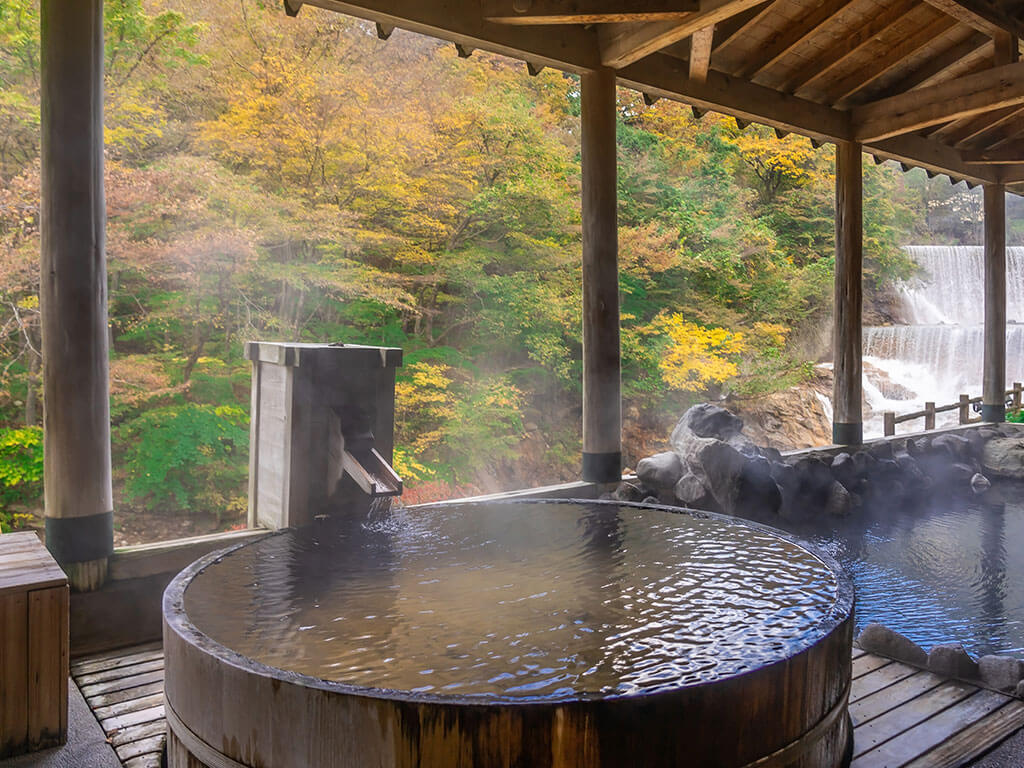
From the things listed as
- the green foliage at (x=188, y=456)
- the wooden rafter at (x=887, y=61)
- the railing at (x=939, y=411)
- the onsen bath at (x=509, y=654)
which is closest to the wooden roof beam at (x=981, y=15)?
the wooden rafter at (x=887, y=61)

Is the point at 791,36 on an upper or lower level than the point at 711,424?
upper

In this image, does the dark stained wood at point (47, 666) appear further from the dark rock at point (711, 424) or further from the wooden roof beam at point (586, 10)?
the dark rock at point (711, 424)

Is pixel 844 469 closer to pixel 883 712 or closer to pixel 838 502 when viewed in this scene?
pixel 838 502

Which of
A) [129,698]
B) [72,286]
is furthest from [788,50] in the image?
[129,698]

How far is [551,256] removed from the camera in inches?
308

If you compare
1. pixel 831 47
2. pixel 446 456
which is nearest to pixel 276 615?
pixel 831 47

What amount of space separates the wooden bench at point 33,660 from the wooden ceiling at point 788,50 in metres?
2.71

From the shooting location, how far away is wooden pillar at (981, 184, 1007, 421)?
25.3ft

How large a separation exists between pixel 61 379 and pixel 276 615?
57.0 inches

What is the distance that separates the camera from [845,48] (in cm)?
493

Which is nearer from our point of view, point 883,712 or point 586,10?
point 883,712

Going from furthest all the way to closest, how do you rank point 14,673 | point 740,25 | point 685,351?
1. point 685,351
2. point 740,25
3. point 14,673

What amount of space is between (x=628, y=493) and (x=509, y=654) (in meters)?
2.76

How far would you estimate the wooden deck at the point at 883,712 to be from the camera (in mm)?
1979
